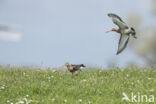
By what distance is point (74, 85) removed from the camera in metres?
12.5

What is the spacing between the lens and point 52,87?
1212 centimetres

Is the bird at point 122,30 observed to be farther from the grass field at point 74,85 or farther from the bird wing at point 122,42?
the grass field at point 74,85

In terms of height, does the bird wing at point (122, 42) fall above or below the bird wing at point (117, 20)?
below

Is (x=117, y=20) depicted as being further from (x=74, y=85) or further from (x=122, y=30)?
(x=74, y=85)

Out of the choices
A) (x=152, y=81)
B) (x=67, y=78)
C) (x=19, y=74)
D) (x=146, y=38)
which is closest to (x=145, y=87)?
(x=152, y=81)

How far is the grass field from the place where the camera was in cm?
1109

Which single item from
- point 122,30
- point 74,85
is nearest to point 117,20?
point 122,30

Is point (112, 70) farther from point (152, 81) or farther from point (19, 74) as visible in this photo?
point (19, 74)

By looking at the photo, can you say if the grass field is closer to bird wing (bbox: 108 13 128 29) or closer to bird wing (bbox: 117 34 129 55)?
bird wing (bbox: 117 34 129 55)

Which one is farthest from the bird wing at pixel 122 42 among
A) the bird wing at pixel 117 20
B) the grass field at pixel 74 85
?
the grass field at pixel 74 85

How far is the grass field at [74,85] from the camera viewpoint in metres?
11.1

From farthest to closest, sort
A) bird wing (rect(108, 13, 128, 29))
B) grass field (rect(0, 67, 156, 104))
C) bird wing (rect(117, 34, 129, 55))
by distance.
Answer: bird wing (rect(117, 34, 129, 55)), bird wing (rect(108, 13, 128, 29)), grass field (rect(0, 67, 156, 104))

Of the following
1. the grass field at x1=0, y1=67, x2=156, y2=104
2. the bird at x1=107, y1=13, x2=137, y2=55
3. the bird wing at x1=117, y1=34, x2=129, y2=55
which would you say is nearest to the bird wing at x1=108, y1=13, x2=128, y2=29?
the bird at x1=107, y1=13, x2=137, y2=55

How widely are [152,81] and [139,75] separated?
1312 mm
